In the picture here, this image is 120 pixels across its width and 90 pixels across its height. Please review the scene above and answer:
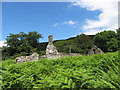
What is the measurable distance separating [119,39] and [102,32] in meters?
2.03

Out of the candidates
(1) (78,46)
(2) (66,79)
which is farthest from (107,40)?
(2) (66,79)

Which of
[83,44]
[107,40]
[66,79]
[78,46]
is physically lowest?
[66,79]

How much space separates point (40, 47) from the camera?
17031 millimetres

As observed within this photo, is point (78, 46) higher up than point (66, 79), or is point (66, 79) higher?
point (78, 46)

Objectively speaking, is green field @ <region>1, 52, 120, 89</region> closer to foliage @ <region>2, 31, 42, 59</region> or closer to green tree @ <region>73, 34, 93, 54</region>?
green tree @ <region>73, 34, 93, 54</region>

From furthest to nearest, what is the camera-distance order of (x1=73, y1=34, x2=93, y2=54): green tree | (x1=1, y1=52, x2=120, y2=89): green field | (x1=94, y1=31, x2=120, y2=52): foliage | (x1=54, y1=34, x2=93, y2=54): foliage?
(x1=94, y1=31, x2=120, y2=52): foliage → (x1=73, y1=34, x2=93, y2=54): green tree → (x1=54, y1=34, x2=93, y2=54): foliage → (x1=1, y1=52, x2=120, y2=89): green field

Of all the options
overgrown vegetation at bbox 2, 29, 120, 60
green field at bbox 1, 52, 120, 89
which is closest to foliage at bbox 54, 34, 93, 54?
overgrown vegetation at bbox 2, 29, 120, 60

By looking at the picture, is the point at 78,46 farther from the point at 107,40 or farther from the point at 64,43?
the point at 107,40

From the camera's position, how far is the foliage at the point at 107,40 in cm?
1508

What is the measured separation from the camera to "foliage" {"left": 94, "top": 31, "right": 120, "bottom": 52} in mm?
15078

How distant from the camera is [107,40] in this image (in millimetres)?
15711

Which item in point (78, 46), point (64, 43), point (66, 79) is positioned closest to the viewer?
point (66, 79)

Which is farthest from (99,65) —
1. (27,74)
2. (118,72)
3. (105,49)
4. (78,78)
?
(105,49)

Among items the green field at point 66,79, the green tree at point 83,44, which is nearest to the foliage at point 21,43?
the green tree at point 83,44
